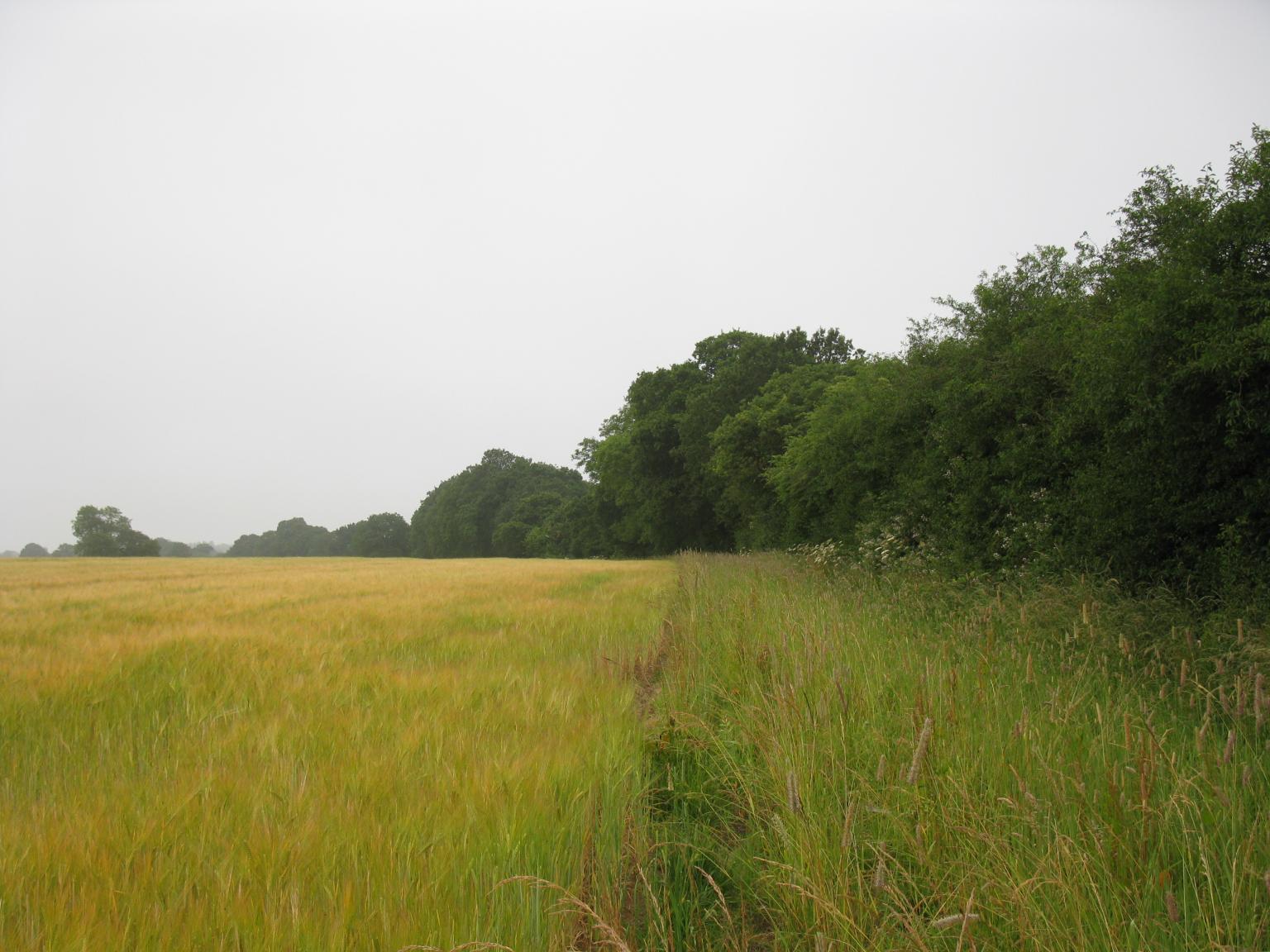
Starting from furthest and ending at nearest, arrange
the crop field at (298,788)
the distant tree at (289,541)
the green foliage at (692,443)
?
the distant tree at (289,541)
the green foliage at (692,443)
the crop field at (298,788)

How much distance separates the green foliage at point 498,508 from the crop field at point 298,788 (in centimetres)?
5114

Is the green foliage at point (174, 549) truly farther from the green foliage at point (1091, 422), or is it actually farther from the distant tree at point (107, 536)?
the green foliage at point (1091, 422)

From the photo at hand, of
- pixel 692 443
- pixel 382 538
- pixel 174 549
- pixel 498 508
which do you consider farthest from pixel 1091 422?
pixel 174 549

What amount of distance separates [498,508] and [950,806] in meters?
72.6

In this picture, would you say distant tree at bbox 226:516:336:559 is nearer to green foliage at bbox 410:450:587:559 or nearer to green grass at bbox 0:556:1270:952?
green foliage at bbox 410:450:587:559

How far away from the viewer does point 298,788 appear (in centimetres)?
239

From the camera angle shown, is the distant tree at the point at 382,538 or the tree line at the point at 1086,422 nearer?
the tree line at the point at 1086,422

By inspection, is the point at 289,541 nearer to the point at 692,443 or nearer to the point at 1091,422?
the point at 692,443

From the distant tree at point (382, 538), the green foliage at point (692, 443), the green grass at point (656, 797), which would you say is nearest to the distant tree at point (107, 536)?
the distant tree at point (382, 538)

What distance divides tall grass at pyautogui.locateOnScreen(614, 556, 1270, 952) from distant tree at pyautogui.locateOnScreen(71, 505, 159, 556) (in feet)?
325

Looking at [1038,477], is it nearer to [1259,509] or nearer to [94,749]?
[1259,509]

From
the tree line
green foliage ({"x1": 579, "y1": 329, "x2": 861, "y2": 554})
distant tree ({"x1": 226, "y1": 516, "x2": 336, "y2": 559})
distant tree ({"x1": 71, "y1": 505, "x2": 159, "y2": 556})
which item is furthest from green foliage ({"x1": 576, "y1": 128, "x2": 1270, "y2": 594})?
distant tree ({"x1": 226, "y1": 516, "x2": 336, "y2": 559})

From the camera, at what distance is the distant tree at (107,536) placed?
75.2 m

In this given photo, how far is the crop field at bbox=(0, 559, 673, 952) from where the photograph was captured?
166 cm
